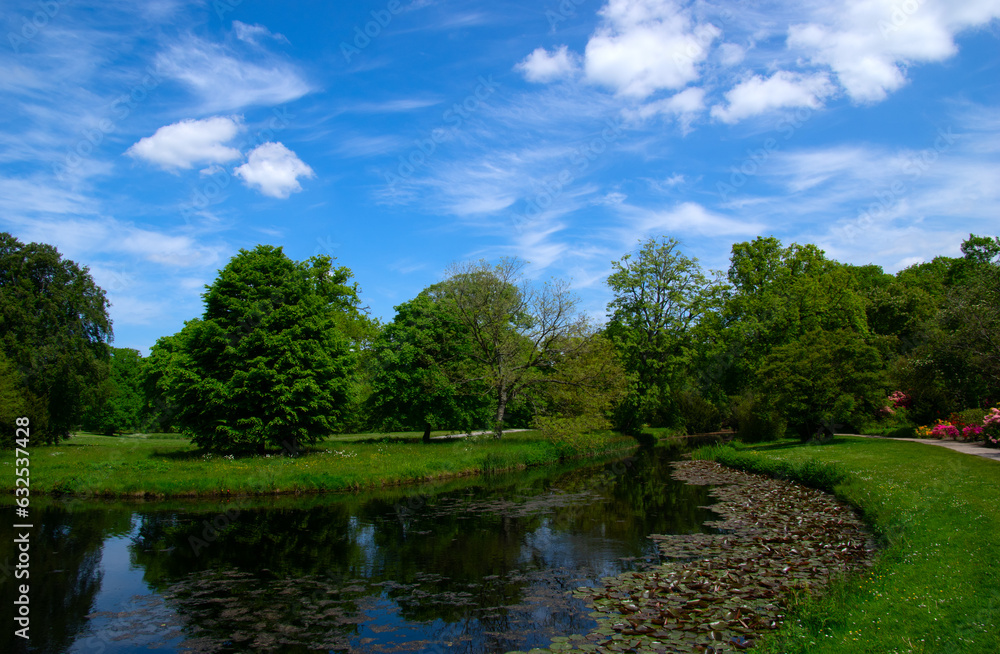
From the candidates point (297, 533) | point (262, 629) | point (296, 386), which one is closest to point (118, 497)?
point (296, 386)

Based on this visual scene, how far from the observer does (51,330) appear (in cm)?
3447

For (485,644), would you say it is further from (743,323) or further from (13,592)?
(743,323)

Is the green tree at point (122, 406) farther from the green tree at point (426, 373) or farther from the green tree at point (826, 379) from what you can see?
the green tree at point (826, 379)

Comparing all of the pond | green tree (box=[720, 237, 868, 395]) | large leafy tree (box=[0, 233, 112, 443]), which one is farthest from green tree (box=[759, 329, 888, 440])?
large leafy tree (box=[0, 233, 112, 443])

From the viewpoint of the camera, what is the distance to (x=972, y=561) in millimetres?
8602

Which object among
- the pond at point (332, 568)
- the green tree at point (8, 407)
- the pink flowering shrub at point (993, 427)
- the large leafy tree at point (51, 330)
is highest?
the large leafy tree at point (51, 330)

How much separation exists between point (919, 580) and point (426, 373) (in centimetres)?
2953

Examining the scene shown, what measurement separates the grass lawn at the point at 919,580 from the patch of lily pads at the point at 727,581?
1.92 feet

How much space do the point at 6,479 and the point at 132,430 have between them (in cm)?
5672

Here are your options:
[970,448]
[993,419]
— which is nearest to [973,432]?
[993,419]

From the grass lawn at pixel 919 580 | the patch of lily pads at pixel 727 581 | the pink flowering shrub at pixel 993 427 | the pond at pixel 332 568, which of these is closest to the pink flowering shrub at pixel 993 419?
the pink flowering shrub at pixel 993 427

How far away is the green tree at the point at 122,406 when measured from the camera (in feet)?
212

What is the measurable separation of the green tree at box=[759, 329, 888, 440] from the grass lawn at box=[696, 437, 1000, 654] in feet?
40.4

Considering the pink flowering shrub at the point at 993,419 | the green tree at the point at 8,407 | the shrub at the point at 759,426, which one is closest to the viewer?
the pink flowering shrub at the point at 993,419
